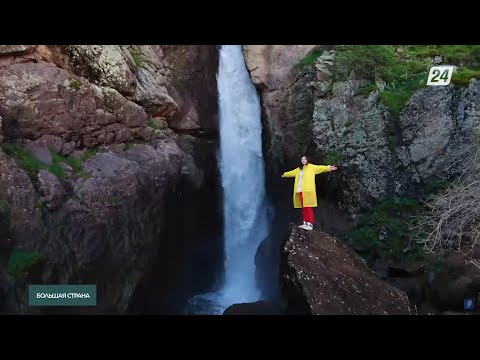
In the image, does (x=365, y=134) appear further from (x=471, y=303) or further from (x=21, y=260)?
(x=21, y=260)

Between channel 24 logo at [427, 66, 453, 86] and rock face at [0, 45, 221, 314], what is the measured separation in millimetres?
4946

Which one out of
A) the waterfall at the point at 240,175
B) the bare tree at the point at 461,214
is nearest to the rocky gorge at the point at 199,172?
the waterfall at the point at 240,175

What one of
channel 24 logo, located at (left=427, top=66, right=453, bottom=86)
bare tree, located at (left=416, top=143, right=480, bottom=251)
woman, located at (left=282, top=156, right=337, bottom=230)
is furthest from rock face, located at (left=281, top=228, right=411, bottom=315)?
channel 24 logo, located at (left=427, top=66, right=453, bottom=86)

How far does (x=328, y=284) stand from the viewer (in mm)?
5977

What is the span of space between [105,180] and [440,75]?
6.82m

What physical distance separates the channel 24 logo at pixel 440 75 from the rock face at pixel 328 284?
416 cm

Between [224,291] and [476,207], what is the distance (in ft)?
16.3

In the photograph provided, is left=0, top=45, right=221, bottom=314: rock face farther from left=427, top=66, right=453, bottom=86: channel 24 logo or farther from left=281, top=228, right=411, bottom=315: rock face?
left=427, top=66, right=453, bottom=86: channel 24 logo

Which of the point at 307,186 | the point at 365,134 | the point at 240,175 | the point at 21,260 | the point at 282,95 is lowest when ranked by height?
the point at 21,260

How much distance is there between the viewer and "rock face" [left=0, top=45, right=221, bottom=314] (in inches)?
249

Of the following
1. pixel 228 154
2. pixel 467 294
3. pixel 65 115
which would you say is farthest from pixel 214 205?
pixel 467 294

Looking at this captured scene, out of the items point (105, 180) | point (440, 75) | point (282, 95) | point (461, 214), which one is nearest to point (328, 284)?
point (461, 214)

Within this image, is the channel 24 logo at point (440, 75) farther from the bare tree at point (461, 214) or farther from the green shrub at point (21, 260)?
the green shrub at point (21, 260)

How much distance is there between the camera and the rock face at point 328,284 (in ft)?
19.0
